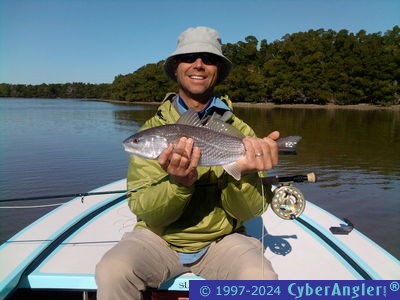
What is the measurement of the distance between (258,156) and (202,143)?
513mm

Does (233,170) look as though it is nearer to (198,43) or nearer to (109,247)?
(198,43)

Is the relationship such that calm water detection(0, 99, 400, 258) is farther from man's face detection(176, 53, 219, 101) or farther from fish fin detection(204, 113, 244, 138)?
man's face detection(176, 53, 219, 101)

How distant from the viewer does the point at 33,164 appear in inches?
609

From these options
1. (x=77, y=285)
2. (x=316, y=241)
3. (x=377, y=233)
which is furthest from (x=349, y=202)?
(x=77, y=285)

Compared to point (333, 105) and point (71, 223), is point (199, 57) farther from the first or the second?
point (333, 105)

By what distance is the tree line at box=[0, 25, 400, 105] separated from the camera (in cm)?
6725

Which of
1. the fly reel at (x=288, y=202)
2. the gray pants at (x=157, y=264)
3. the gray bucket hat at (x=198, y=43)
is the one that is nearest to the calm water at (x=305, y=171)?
the fly reel at (x=288, y=202)

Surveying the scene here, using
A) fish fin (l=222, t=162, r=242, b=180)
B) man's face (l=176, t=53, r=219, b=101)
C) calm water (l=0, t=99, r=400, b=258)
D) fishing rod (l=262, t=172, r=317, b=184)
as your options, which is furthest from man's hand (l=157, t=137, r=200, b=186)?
calm water (l=0, t=99, r=400, b=258)

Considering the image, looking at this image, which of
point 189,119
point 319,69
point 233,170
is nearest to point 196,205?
point 233,170

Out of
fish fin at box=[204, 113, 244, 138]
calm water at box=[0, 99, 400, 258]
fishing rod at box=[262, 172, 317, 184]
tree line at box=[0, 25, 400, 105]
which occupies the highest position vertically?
tree line at box=[0, 25, 400, 105]

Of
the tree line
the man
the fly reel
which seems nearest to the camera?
the man

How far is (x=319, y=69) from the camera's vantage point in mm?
73812

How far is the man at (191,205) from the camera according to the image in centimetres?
288

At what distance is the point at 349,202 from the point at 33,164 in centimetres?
1317
